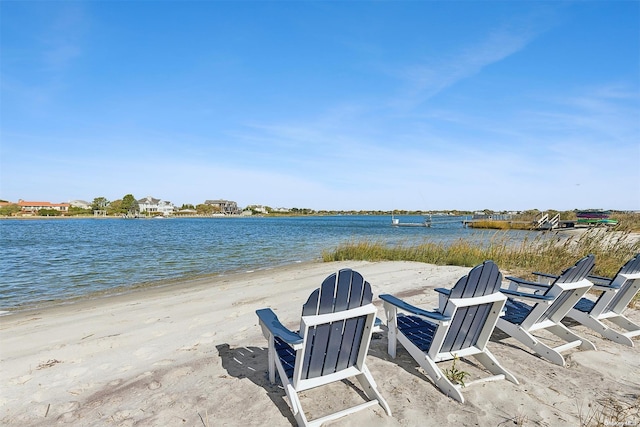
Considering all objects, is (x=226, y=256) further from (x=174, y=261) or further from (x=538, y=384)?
(x=538, y=384)

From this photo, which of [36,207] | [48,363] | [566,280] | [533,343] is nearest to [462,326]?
[533,343]

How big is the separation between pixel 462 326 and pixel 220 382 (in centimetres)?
225

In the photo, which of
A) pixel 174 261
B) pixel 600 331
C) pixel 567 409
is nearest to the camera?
pixel 567 409

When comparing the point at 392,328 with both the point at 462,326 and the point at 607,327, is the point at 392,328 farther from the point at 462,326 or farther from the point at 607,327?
the point at 607,327

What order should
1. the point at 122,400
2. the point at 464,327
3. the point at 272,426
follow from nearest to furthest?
the point at 272,426 → the point at 122,400 → the point at 464,327

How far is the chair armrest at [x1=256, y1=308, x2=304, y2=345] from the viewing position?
7.93 feet

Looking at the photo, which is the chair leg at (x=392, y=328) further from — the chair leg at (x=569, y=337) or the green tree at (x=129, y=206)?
the green tree at (x=129, y=206)

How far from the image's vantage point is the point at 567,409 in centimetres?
270

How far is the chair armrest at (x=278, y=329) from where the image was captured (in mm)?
2416

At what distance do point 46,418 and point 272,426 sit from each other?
1760 mm

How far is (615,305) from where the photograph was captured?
4449 millimetres

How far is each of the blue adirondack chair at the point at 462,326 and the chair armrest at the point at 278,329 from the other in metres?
1.17

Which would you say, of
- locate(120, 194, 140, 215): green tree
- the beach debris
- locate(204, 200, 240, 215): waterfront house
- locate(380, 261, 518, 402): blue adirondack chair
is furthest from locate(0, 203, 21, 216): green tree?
locate(380, 261, 518, 402): blue adirondack chair

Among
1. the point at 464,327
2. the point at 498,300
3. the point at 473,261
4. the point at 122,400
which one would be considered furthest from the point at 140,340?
the point at 473,261
